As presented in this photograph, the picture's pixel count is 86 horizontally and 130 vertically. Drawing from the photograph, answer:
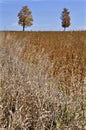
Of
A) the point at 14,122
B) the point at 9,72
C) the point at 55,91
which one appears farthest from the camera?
the point at 9,72

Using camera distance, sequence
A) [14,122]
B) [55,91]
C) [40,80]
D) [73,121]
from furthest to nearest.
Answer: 1. [40,80]
2. [55,91]
3. [73,121]
4. [14,122]

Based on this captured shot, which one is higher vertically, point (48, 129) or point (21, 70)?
point (21, 70)

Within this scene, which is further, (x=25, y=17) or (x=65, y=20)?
(x=65, y=20)

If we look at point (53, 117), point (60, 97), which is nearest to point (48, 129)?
point (53, 117)

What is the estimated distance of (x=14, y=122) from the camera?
2725 millimetres

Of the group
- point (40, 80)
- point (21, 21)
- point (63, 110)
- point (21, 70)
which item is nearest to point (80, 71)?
point (21, 70)

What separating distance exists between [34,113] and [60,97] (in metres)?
0.33

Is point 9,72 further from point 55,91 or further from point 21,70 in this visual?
point 55,91

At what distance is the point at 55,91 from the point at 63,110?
0.35 m

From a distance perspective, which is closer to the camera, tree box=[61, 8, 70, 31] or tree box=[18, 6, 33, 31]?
tree box=[18, 6, 33, 31]

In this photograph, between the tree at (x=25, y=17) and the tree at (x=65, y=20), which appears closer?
the tree at (x=25, y=17)

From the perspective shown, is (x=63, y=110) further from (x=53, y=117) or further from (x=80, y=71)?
(x=80, y=71)

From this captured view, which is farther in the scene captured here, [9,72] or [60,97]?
[9,72]

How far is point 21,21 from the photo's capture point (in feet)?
164
